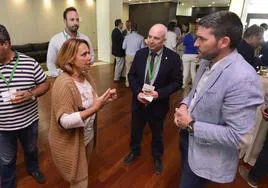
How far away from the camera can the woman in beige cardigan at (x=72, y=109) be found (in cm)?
131

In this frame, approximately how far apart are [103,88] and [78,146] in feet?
12.8

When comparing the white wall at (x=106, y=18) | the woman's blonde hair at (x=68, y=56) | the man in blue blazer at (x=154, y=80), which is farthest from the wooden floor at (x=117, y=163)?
the white wall at (x=106, y=18)

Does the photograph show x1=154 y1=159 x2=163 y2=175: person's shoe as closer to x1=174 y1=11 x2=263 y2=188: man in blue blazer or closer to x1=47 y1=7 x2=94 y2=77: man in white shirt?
x1=174 y1=11 x2=263 y2=188: man in blue blazer

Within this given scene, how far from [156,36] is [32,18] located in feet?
28.3

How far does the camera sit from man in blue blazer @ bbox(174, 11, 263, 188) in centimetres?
97

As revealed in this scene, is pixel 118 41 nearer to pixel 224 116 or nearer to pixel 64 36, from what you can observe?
pixel 64 36

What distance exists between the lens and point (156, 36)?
1948 millimetres

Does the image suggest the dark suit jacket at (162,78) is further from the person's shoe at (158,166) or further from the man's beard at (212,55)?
the man's beard at (212,55)

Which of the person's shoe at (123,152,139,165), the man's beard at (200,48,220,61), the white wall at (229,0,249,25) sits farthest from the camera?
the white wall at (229,0,249,25)

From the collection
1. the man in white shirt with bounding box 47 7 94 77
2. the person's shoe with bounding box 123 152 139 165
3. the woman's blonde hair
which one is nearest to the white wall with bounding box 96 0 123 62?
the man in white shirt with bounding box 47 7 94 77

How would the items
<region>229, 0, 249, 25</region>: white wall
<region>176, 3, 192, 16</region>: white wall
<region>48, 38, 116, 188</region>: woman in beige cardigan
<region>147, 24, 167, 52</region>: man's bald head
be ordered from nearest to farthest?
<region>48, 38, 116, 188</region>: woman in beige cardigan → <region>147, 24, 167, 52</region>: man's bald head → <region>229, 0, 249, 25</region>: white wall → <region>176, 3, 192, 16</region>: white wall

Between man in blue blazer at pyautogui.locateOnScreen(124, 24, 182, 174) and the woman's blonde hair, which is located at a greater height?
the woman's blonde hair

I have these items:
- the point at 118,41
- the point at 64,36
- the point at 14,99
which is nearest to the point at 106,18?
the point at 118,41

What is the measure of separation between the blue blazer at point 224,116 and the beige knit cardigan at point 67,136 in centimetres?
76
